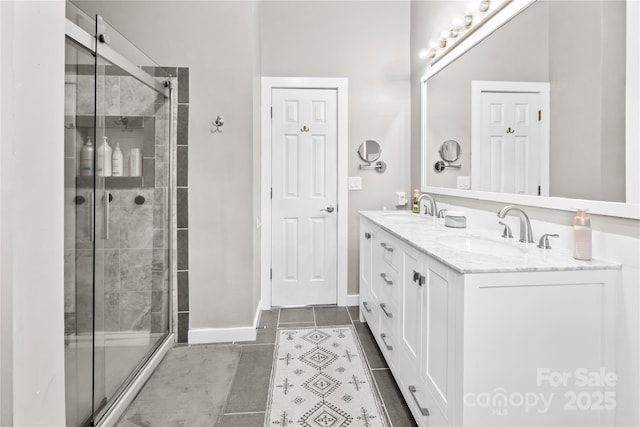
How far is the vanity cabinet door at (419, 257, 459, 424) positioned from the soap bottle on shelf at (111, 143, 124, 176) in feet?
5.41

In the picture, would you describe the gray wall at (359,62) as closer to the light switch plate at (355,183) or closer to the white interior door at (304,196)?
the light switch plate at (355,183)

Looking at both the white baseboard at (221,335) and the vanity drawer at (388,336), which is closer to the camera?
the vanity drawer at (388,336)

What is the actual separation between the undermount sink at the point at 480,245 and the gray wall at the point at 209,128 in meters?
1.41

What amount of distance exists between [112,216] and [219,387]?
44.2 inches

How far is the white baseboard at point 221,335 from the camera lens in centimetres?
241

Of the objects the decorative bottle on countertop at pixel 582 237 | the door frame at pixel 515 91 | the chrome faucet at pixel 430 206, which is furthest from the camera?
the chrome faucet at pixel 430 206

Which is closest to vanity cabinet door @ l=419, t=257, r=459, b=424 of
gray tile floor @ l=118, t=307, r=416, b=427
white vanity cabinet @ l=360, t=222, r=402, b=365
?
white vanity cabinet @ l=360, t=222, r=402, b=365

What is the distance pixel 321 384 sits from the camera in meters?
1.90

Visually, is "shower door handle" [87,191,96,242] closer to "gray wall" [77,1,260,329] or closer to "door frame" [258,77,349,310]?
"gray wall" [77,1,260,329]

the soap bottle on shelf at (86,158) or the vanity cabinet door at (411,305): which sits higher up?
the soap bottle on shelf at (86,158)

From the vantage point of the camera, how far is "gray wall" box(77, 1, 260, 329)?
237 cm

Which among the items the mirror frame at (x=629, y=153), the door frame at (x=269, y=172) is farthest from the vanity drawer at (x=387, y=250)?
the door frame at (x=269, y=172)

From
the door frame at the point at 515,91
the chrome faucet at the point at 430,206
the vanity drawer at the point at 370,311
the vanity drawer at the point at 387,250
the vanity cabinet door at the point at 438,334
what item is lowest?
the vanity drawer at the point at 370,311

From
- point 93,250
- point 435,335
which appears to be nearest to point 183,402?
point 93,250
